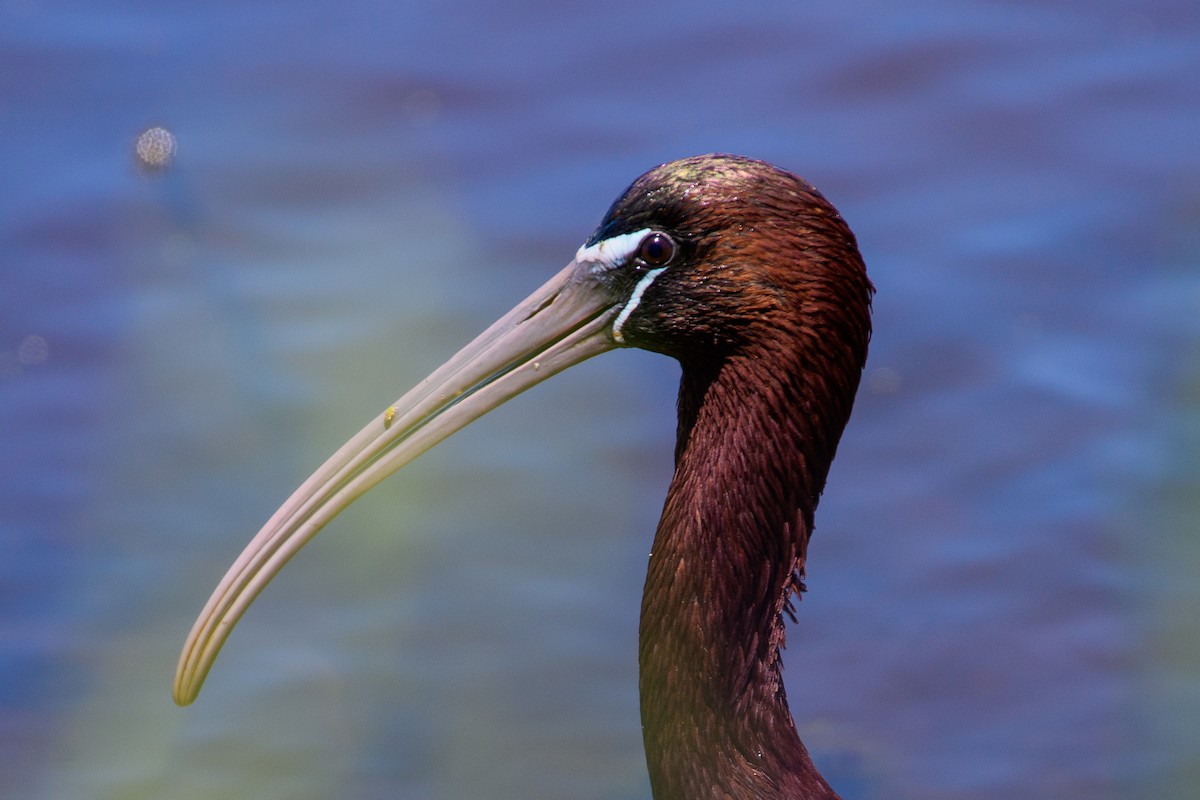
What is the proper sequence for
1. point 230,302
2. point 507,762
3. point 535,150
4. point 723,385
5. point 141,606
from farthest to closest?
point 535,150, point 230,302, point 141,606, point 507,762, point 723,385

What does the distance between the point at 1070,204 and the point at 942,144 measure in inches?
26.5

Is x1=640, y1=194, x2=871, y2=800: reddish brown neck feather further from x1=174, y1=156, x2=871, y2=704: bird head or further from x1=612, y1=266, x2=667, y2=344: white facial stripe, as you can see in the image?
x1=612, y1=266, x2=667, y2=344: white facial stripe

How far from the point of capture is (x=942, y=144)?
28.3 feet

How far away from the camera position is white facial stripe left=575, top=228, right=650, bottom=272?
13.3 ft

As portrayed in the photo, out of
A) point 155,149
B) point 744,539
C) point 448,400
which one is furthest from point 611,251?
point 155,149

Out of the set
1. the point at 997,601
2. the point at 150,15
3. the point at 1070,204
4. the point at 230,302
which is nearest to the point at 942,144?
the point at 1070,204

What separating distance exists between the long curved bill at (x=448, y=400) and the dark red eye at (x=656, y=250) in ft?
0.45

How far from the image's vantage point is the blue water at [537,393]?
6398 millimetres

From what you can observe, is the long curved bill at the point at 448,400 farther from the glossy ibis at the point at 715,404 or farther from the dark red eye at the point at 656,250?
the dark red eye at the point at 656,250

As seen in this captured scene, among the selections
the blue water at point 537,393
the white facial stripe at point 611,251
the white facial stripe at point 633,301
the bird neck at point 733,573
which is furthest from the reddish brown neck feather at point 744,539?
the blue water at point 537,393

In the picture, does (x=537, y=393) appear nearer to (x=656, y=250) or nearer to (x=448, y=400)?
(x=448, y=400)

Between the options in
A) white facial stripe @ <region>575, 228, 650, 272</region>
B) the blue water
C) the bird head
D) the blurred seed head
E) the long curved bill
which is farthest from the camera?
the blurred seed head

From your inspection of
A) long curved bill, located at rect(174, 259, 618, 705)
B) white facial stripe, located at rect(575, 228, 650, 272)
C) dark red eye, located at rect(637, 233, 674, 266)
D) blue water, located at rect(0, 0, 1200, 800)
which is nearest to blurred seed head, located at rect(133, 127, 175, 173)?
blue water, located at rect(0, 0, 1200, 800)

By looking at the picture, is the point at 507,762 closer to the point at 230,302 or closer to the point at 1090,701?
the point at 1090,701
